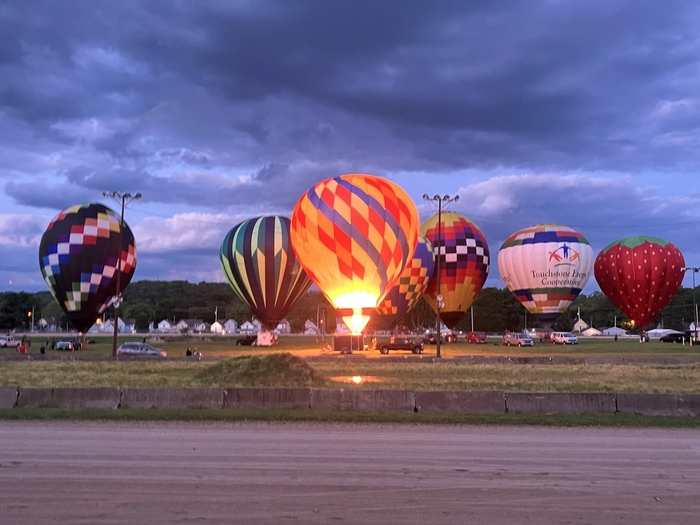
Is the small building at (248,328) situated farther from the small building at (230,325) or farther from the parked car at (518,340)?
the parked car at (518,340)

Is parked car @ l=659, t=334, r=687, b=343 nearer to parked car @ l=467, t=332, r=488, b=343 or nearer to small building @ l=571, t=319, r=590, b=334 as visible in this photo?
parked car @ l=467, t=332, r=488, b=343

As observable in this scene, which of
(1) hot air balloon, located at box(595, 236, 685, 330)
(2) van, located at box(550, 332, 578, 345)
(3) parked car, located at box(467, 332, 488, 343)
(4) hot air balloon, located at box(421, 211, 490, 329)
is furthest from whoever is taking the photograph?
(3) parked car, located at box(467, 332, 488, 343)

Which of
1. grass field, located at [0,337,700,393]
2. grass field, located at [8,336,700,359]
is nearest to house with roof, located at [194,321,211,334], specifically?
grass field, located at [8,336,700,359]

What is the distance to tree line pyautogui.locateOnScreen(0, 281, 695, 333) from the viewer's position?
110m

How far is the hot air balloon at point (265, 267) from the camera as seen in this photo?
156 feet

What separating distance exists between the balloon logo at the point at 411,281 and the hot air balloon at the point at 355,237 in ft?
51.4

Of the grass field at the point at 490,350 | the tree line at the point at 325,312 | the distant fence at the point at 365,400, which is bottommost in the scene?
the grass field at the point at 490,350

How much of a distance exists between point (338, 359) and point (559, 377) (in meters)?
12.2

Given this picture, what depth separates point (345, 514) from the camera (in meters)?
7.24

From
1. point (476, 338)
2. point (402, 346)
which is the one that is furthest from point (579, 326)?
point (402, 346)

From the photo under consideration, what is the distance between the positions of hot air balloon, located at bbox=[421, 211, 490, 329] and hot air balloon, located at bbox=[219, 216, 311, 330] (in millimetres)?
13805

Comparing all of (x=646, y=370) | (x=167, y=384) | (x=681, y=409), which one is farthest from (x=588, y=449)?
(x=646, y=370)

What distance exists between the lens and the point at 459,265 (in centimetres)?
5541

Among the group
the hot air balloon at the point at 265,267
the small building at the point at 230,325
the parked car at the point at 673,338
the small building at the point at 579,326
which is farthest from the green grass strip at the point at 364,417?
the small building at the point at 230,325
